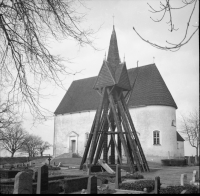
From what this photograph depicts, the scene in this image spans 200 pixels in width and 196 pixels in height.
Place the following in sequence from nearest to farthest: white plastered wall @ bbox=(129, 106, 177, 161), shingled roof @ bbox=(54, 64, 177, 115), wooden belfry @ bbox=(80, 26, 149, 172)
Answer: wooden belfry @ bbox=(80, 26, 149, 172) → white plastered wall @ bbox=(129, 106, 177, 161) → shingled roof @ bbox=(54, 64, 177, 115)

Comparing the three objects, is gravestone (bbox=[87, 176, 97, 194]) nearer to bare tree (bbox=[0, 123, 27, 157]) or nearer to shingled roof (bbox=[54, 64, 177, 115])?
shingled roof (bbox=[54, 64, 177, 115])

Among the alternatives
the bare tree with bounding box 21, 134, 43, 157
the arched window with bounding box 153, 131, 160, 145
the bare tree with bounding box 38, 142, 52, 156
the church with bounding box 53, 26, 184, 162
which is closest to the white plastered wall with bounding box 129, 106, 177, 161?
the church with bounding box 53, 26, 184, 162

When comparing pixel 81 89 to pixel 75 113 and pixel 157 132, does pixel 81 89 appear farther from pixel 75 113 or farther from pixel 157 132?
pixel 157 132

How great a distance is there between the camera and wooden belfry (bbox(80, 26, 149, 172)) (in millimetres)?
16734

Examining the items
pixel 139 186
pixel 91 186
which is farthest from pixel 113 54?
pixel 91 186

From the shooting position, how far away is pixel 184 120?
2994cm

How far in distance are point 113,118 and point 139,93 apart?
9807 mm

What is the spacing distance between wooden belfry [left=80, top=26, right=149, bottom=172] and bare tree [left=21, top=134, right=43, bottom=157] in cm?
3137

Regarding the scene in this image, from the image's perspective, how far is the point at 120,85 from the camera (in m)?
17.8

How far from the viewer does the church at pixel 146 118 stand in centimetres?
2556

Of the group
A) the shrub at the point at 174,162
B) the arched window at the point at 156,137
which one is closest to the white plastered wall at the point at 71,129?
the arched window at the point at 156,137

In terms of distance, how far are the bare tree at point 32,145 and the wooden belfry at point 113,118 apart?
31373 millimetres

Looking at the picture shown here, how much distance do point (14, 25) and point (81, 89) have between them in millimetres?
28118

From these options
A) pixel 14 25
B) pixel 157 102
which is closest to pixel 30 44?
pixel 14 25
